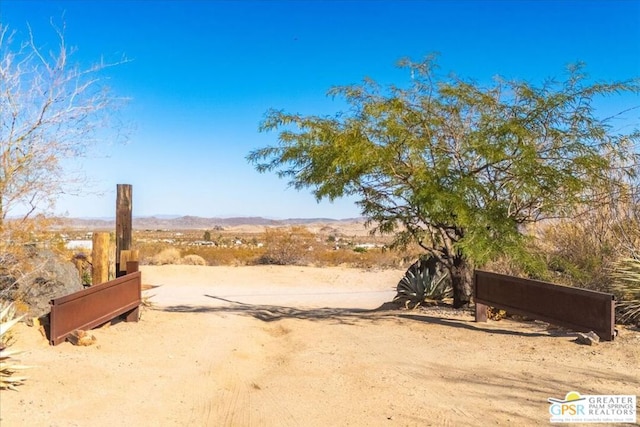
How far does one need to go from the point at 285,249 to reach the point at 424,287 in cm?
1722

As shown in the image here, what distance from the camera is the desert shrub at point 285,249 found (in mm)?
30453

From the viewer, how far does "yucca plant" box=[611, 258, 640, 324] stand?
31.7ft

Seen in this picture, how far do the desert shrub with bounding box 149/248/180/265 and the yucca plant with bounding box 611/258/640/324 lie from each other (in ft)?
81.4

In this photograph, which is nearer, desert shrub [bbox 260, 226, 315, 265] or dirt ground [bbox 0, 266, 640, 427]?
dirt ground [bbox 0, 266, 640, 427]

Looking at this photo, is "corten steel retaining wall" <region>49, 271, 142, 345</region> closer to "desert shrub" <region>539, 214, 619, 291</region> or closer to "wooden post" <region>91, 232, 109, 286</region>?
"wooden post" <region>91, 232, 109, 286</region>

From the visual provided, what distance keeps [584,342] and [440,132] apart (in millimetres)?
5142

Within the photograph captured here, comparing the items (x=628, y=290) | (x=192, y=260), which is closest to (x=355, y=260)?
(x=192, y=260)

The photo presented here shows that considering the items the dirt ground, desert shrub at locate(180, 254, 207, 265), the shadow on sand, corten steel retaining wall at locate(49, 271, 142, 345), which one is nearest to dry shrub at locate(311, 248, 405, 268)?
desert shrub at locate(180, 254, 207, 265)

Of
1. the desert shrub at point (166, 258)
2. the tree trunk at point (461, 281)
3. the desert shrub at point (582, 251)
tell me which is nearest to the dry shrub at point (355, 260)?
the desert shrub at point (166, 258)

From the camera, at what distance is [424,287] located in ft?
45.6

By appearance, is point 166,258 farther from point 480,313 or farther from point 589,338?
point 589,338

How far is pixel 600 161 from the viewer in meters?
10.9

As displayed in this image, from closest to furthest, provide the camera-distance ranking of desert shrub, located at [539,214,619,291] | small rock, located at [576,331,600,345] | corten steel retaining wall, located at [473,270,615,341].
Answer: small rock, located at [576,331,600,345]
corten steel retaining wall, located at [473,270,615,341]
desert shrub, located at [539,214,619,291]

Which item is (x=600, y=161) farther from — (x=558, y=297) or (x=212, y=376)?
(x=212, y=376)
